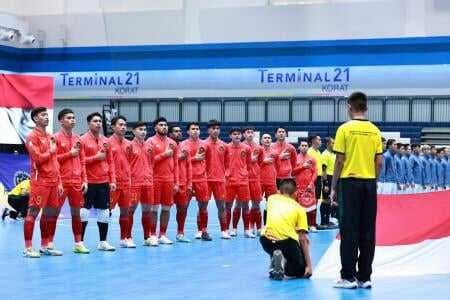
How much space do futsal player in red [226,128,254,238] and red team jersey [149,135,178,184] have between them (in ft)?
5.05

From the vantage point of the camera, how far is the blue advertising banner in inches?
736

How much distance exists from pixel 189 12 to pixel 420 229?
52.7 feet

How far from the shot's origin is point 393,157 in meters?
20.3

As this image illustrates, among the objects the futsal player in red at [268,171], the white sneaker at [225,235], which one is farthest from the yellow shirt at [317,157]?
the white sneaker at [225,235]

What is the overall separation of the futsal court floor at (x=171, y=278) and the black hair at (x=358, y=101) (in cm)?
150

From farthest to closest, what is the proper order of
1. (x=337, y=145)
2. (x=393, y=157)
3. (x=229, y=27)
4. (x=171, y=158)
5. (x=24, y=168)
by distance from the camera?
(x=229, y=27)
(x=393, y=157)
(x=24, y=168)
(x=171, y=158)
(x=337, y=145)

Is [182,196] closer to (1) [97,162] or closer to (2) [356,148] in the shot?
(1) [97,162]

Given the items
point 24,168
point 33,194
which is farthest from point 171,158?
point 24,168

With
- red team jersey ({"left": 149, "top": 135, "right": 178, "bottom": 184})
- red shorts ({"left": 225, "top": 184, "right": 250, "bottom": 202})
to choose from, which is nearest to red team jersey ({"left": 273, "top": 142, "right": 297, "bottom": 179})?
red shorts ({"left": 225, "top": 184, "right": 250, "bottom": 202})

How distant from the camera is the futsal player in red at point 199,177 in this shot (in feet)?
42.0

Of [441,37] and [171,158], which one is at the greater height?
[441,37]

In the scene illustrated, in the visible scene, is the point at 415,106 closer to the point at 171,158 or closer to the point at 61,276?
the point at 171,158

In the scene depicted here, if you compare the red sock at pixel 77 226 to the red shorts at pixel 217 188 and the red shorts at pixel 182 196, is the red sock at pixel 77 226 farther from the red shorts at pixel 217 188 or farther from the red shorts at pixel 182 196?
the red shorts at pixel 217 188

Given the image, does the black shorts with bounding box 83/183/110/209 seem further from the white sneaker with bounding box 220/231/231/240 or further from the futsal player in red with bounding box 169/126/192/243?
the white sneaker with bounding box 220/231/231/240
